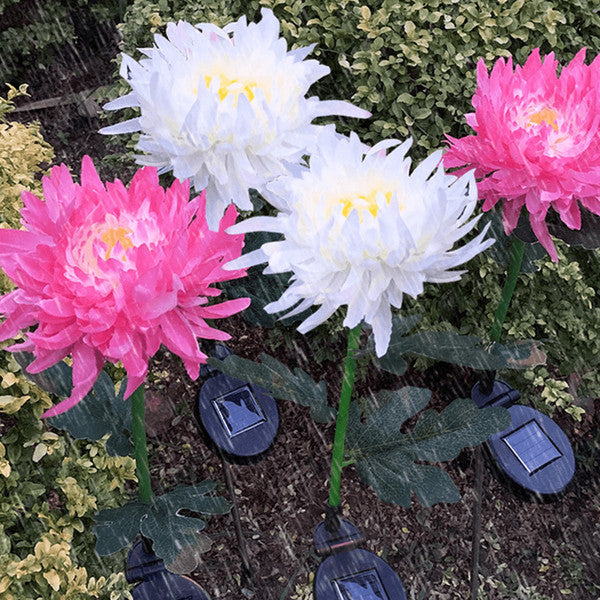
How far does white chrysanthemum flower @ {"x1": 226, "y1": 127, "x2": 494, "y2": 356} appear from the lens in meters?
0.73

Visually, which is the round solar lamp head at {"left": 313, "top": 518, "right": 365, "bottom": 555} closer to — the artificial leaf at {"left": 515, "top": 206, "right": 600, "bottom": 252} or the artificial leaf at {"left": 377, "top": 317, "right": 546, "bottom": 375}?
the artificial leaf at {"left": 377, "top": 317, "right": 546, "bottom": 375}

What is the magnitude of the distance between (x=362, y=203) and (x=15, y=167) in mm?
1669

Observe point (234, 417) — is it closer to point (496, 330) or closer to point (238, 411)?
point (238, 411)

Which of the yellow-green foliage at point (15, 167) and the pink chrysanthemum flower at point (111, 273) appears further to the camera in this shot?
the yellow-green foliage at point (15, 167)

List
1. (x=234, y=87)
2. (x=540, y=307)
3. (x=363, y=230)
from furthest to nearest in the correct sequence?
(x=540, y=307) → (x=234, y=87) → (x=363, y=230)

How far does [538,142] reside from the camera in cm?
96

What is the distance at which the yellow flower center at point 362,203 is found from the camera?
0.78 meters

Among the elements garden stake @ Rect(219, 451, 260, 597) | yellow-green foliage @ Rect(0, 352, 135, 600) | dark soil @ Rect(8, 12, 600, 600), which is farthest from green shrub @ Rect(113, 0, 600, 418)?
yellow-green foliage @ Rect(0, 352, 135, 600)

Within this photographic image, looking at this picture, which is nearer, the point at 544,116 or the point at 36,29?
the point at 544,116

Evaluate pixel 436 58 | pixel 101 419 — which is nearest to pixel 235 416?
pixel 101 419

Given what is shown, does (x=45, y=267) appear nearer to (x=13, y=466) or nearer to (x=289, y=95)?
(x=289, y=95)

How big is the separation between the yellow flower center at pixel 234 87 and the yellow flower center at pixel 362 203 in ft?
0.64

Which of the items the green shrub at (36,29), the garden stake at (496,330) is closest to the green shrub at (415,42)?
the garden stake at (496,330)

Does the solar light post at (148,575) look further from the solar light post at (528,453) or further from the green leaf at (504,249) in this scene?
the green leaf at (504,249)
